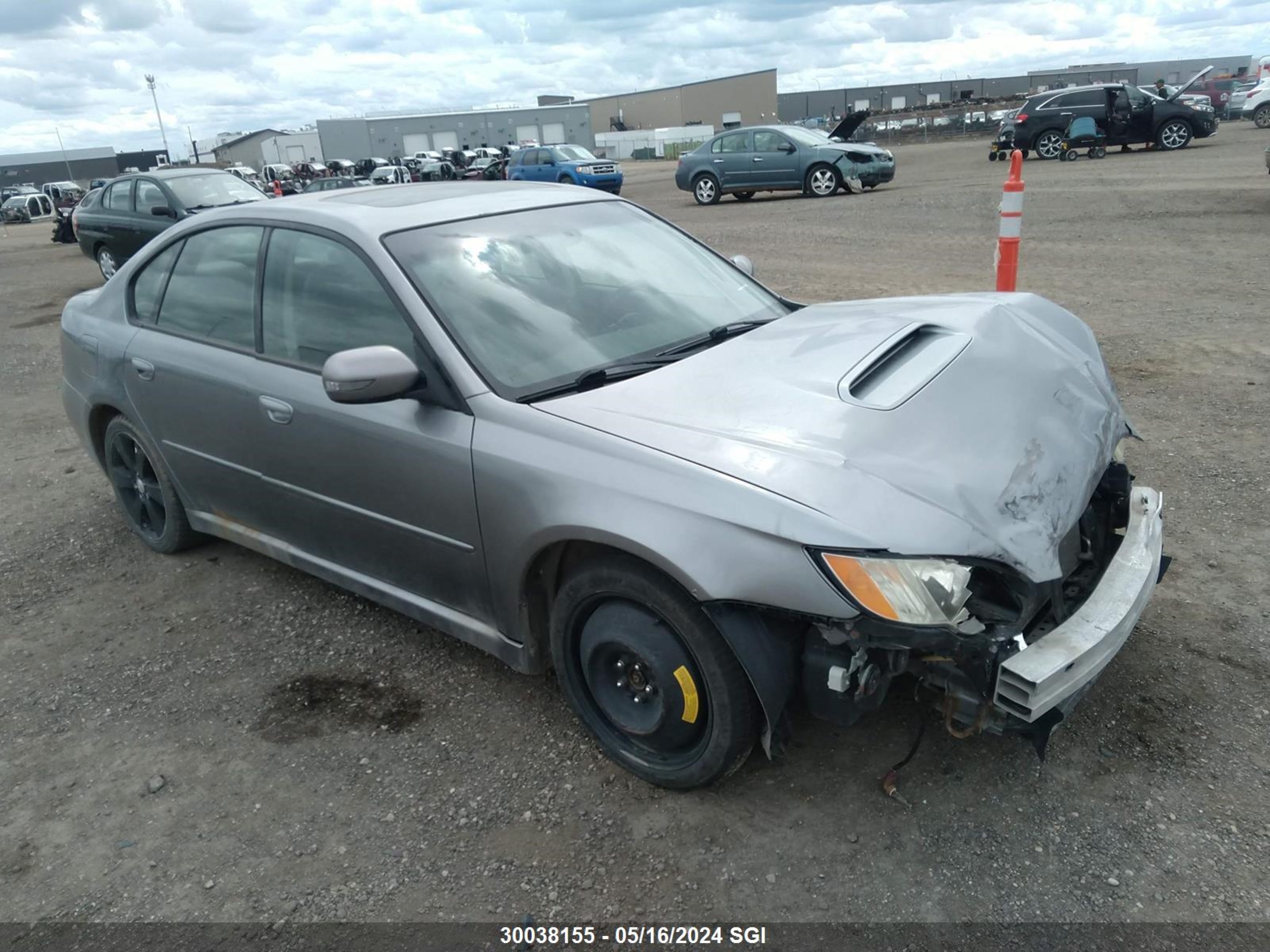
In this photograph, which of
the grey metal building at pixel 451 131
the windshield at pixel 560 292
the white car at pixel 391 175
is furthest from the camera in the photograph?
the grey metal building at pixel 451 131

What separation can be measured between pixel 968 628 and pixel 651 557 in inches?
31.3

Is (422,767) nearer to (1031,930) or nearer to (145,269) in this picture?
(1031,930)

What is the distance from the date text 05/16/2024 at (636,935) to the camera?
7.13 feet

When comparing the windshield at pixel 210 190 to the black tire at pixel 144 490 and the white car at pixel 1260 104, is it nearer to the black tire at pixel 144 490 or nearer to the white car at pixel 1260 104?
the black tire at pixel 144 490

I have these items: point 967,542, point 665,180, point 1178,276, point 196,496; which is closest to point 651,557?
point 967,542

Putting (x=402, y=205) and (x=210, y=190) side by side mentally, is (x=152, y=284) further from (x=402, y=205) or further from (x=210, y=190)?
(x=210, y=190)

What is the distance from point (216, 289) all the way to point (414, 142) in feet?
255

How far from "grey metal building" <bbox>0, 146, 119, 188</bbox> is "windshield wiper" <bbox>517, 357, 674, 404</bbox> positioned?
92773 millimetres

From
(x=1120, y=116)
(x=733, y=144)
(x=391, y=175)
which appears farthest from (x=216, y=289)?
(x=391, y=175)

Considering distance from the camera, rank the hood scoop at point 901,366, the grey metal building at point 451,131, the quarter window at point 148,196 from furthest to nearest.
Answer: the grey metal building at point 451,131, the quarter window at point 148,196, the hood scoop at point 901,366

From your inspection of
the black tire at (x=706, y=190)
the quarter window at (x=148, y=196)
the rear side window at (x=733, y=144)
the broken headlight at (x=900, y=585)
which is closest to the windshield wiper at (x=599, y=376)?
the broken headlight at (x=900, y=585)

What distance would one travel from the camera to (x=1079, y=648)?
2.22 m

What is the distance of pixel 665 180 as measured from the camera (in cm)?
3141

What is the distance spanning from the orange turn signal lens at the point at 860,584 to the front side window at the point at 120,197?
13456 mm
